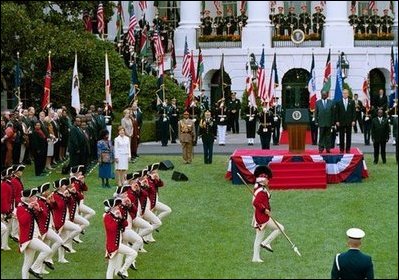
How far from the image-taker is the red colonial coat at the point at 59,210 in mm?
16312

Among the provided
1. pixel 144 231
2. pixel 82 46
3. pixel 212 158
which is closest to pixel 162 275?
pixel 144 231

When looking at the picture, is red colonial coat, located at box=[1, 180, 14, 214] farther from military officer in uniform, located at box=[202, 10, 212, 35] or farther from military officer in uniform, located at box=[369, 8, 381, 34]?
military officer in uniform, located at box=[369, 8, 381, 34]

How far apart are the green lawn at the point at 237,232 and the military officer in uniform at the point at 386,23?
69.9 feet

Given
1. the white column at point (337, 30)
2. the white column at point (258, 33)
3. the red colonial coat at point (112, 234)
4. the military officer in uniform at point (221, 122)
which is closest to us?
the red colonial coat at point (112, 234)

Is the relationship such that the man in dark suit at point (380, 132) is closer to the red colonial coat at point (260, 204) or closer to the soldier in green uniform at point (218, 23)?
the red colonial coat at point (260, 204)

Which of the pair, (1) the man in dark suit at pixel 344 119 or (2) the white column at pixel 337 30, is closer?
(1) the man in dark suit at pixel 344 119

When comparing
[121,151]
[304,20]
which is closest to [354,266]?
[121,151]

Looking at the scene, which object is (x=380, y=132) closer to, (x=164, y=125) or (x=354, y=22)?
(x=164, y=125)

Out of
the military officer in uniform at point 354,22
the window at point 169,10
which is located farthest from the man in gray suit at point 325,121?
the window at point 169,10

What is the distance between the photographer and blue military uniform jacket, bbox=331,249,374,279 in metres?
11.0

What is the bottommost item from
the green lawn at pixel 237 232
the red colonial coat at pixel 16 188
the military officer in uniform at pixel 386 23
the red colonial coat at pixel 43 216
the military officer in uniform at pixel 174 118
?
the green lawn at pixel 237 232

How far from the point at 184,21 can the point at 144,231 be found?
30.8 metres

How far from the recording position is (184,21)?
47000mm

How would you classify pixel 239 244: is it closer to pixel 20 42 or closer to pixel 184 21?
pixel 20 42
